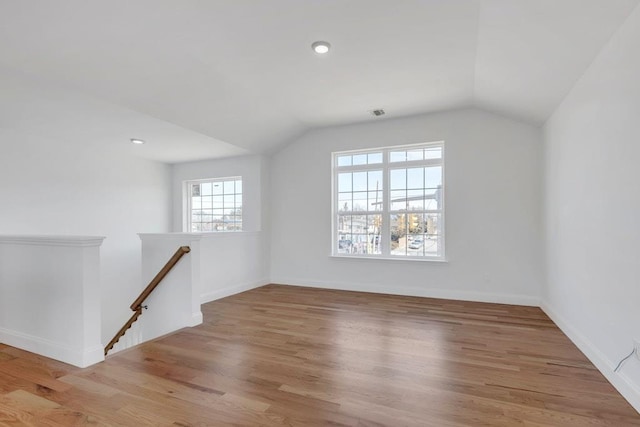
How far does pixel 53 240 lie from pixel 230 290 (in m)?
2.66

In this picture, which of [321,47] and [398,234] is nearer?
[321,47]

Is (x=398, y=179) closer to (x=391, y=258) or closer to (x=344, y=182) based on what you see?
(x=344, y=182)

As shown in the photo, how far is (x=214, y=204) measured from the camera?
21.0 ft

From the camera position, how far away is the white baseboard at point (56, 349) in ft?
8.43

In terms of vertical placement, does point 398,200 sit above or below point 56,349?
above

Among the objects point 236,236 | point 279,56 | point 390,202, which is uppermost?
point 279,56

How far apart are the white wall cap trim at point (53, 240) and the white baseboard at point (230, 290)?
82.0 inches

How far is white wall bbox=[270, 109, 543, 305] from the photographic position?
14.5ft

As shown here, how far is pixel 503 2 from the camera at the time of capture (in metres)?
2.33

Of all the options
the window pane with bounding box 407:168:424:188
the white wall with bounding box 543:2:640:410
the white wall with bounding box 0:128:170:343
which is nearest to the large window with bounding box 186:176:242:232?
the white wall with bounding box 0:128:170:343

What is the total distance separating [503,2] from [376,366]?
9.08 feet

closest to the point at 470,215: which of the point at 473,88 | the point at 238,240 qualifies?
the point at 473,88

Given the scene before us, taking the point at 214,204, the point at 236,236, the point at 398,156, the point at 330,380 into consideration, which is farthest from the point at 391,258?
the point at 214,204

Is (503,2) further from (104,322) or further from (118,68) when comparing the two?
(104,322)
